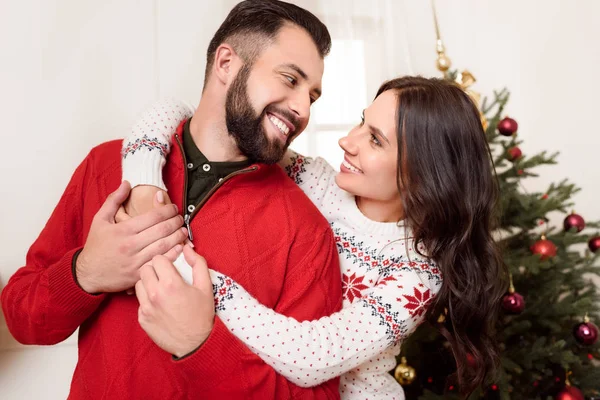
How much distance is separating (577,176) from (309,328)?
8.79 ft

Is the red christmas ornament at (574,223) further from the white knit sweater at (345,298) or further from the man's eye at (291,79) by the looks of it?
the man's eye at (291,79)

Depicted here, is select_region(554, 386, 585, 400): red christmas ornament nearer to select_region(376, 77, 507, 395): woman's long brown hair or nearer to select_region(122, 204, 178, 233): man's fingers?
select_region(376, 77, 507, 395): woman's long brown hair

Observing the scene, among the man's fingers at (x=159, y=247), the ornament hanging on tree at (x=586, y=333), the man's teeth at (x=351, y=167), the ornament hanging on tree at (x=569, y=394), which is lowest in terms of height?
the ornament hanging on tree at (x=569, y=394)

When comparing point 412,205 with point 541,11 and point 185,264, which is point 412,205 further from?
point 541,11

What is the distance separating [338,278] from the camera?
1313 millimetres

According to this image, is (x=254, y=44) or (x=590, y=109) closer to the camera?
(x=254, y=44)

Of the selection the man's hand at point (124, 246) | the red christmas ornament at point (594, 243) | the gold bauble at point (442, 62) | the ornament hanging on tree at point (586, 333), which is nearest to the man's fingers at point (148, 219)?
the man's hand at point (124, 246)

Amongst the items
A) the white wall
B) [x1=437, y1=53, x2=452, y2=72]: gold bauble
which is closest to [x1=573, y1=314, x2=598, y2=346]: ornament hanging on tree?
[x1=437, y1=53, x2=452, y2=72]: gold bauble

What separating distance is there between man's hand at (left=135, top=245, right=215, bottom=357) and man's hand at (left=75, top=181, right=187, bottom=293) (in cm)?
6

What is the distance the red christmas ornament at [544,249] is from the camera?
1.98 m

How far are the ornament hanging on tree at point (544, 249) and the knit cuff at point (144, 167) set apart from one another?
4.81 feet

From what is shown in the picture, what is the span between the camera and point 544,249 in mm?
1975

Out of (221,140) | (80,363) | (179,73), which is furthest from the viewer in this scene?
(179,73)

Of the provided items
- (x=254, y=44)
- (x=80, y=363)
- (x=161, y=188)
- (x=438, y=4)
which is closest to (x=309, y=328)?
(x=161, y=188)
